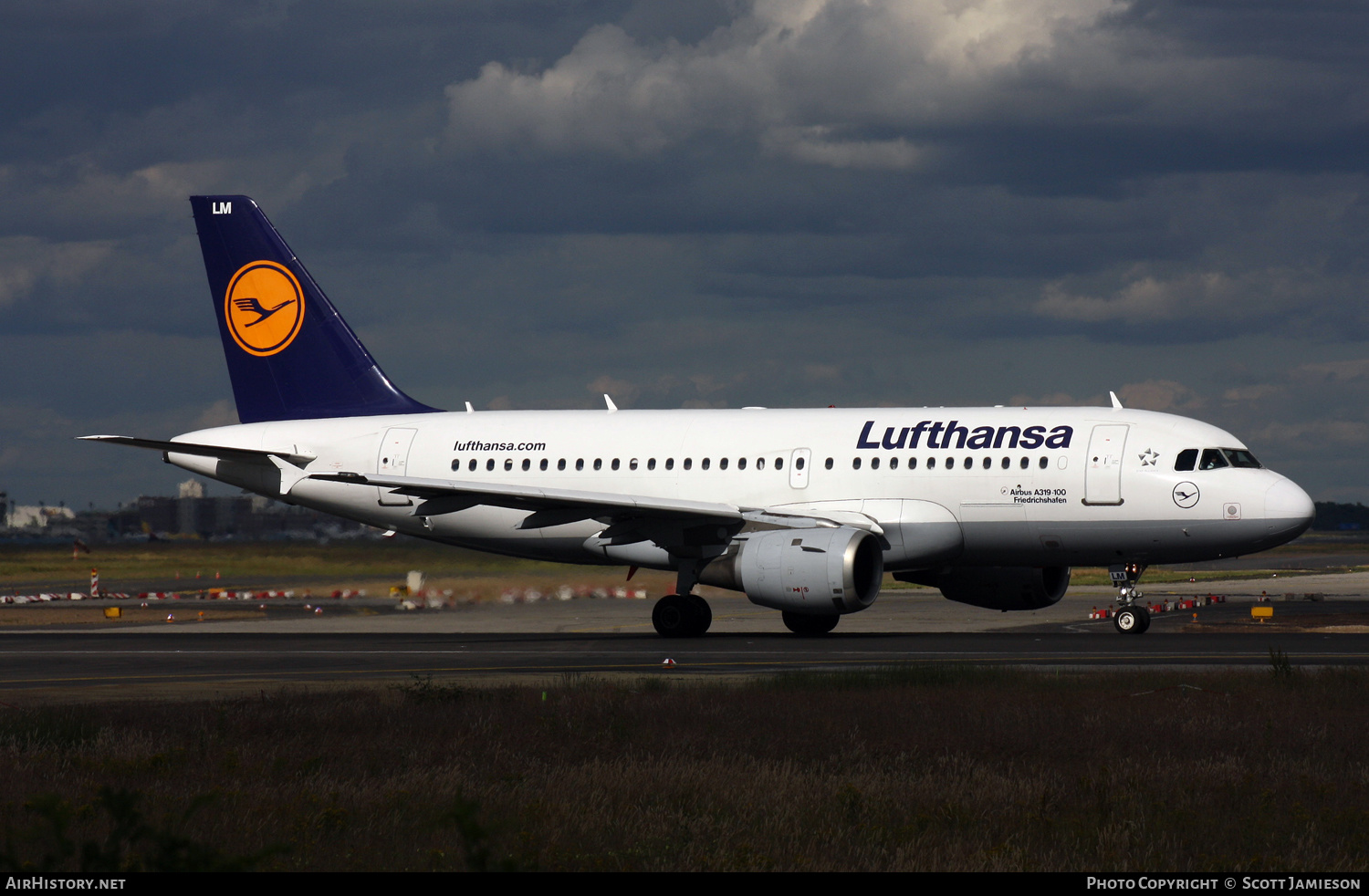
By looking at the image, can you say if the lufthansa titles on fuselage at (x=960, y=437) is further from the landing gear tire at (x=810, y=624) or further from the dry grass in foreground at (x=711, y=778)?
the dry grass in foreground at (x=711, y=778)

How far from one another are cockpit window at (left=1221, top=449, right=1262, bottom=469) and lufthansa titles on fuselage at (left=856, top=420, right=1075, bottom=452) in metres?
2.74

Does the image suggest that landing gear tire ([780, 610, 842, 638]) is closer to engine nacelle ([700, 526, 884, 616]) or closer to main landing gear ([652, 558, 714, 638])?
main landing gear ([652, 558, 714, 638])

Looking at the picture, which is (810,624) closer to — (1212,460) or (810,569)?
(810,569)

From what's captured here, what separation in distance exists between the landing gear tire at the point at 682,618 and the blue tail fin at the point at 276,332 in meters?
8.66

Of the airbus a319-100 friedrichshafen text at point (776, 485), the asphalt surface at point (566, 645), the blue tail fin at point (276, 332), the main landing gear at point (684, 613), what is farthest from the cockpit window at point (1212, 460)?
the blue tail fin at point (276, 332)

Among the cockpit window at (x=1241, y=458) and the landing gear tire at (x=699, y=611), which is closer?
the cockpit window at (x=1241, y=458)

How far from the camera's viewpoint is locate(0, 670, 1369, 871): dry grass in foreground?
8.94 metres

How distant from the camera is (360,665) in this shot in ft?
75.5

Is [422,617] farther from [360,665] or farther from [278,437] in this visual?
[360,665]

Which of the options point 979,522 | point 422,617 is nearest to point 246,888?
point 979,522

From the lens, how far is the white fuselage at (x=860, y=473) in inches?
1088

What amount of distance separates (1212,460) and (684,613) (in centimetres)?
992

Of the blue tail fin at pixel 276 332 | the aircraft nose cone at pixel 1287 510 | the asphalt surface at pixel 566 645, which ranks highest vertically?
the blue tail fin at pixel 276 332

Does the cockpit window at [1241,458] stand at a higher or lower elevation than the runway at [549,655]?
higher
